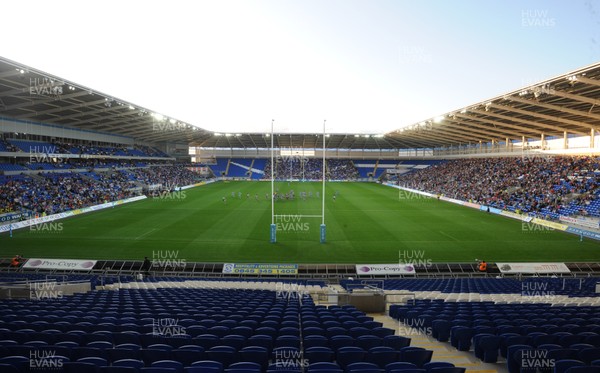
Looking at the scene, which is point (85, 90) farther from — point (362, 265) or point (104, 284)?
point (362, 265)

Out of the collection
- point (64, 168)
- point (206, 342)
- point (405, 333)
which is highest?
point (64, 168)

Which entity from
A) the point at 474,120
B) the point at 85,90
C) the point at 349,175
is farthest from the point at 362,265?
the point at 349,175

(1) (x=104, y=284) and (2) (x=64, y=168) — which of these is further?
(2) (x=64, y=168)

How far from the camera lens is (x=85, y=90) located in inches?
1119

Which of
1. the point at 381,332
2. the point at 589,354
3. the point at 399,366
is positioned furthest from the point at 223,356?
the point at 589,354

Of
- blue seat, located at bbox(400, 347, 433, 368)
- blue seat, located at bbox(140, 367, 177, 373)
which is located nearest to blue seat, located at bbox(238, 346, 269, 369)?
blue seat, located at bbox(140, 367, 177, 373)

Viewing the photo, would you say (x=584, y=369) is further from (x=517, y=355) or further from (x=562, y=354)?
(x=517, y=355)

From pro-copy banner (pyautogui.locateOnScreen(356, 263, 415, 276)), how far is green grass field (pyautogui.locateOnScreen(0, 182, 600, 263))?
1.20 metres

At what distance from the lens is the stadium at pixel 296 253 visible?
5391mm

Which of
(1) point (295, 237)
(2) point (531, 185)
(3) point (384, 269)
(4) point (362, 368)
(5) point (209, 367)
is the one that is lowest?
(3) point (384, 269)

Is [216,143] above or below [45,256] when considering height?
above

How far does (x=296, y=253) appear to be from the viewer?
22188 millimetres

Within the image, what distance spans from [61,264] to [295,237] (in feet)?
50.7

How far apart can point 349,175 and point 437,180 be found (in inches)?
1059
